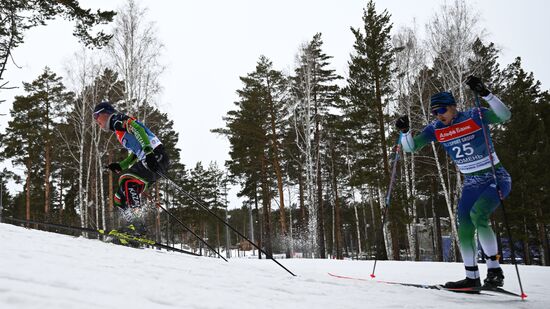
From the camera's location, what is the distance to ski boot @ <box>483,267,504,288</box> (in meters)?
3.43

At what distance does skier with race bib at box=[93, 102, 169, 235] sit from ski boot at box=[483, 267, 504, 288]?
13.8ft

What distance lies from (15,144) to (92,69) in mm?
12633

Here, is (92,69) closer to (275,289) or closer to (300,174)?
(300,174)

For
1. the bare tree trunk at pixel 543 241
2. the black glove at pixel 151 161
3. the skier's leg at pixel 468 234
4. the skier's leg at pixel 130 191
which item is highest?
the black glove at pixel 151 161

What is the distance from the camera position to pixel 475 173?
3.71 meters

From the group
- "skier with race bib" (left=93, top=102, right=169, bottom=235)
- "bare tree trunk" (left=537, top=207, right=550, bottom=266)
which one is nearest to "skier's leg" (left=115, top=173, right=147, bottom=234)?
"skier with race bib" (left=93, top=102, right=169, bottom=235)

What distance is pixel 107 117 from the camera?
538 centimetres

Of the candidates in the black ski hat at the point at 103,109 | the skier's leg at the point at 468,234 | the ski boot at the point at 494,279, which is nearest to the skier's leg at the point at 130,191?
the black ski hat at the point at 103,109

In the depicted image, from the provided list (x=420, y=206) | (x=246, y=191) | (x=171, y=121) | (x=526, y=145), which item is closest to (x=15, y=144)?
(x=171, y=121)

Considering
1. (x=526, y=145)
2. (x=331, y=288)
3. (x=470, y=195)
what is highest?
(x=526, y=145)

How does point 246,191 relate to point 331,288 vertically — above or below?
above

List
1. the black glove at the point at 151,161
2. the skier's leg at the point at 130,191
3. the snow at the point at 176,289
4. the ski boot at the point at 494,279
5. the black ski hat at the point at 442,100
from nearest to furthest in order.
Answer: the snow at the point at 176,289 < the ski boot at the point at 494,279 < the black ski hat at the point at 442,100 < the black glove at the point at 151,161 < the skier's leg at the point at 130,191

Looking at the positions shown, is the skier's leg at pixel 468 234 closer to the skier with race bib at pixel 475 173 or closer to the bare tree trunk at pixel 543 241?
the skier with race bib at pixel 475 173

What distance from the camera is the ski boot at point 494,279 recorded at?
11.3 feet
